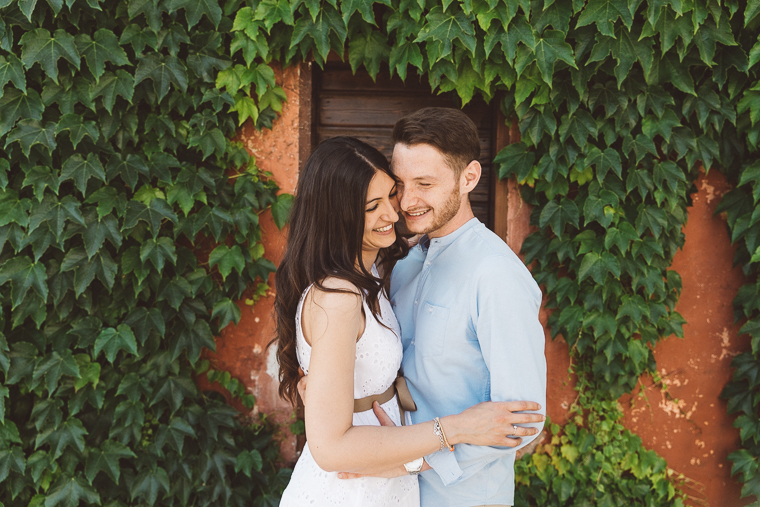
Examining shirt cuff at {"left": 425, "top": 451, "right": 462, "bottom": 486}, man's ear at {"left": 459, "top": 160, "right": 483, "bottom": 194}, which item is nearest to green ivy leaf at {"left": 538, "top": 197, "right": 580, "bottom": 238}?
man's ear at {"left": 459, "top": 160, "right": 483, "bottom": 194}

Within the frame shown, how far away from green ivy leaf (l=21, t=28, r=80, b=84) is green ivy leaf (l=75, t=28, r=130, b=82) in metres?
0.05

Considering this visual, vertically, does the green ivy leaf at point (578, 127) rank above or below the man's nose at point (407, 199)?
above

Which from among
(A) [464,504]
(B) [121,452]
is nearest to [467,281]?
(A) [464,504]

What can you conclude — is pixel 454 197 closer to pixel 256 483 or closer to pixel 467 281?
pixel 467 281

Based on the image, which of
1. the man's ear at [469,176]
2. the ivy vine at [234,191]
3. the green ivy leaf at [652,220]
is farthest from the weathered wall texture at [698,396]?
the man's ear at [469,176]

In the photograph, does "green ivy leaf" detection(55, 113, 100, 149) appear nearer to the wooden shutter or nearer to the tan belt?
the wooden shutter

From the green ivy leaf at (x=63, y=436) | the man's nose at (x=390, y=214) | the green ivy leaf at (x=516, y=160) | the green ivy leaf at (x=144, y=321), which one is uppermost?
the green ivy leaf at (x=516, y=160)

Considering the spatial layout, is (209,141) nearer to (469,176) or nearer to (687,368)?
(469,176)

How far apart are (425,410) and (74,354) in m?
2.20

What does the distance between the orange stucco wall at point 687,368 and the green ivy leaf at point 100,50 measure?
149 cm

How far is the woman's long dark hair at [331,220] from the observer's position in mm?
1549

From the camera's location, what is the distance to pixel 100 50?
2.63m

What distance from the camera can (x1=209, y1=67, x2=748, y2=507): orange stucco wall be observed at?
3.04 m

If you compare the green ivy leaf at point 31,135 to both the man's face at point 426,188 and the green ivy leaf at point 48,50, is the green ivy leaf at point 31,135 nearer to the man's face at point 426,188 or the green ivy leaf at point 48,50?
the green ivy leaf at point 48,50
